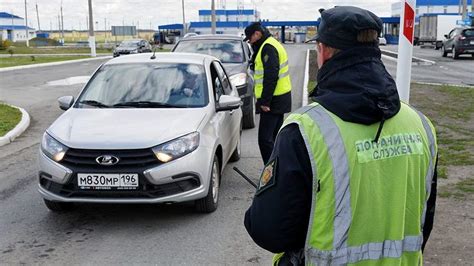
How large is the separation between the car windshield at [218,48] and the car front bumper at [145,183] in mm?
6356

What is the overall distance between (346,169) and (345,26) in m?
0.47

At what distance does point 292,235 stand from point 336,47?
2.11ft

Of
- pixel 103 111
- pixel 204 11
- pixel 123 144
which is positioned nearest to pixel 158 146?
pixel 123 144

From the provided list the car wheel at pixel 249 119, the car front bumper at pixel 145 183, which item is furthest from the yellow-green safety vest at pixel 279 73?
the car wheel at pixel 249 119

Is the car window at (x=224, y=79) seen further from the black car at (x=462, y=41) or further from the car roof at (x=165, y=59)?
the black car at (x=462, y=41)

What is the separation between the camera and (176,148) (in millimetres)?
5188

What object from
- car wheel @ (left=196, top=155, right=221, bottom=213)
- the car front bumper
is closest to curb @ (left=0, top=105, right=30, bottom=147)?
the car front bumper

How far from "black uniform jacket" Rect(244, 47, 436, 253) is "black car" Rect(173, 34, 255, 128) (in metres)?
8.39

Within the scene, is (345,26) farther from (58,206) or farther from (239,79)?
(239,79)

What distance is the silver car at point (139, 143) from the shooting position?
504 cm

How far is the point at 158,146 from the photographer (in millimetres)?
5098

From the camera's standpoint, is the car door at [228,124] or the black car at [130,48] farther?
the black car at [130,48]

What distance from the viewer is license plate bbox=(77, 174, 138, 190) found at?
16.4 ft

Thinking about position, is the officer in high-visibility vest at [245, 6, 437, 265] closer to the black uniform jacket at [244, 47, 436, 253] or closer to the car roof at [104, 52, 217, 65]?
the black uniform jacket at [244, 47, 436, 253]
